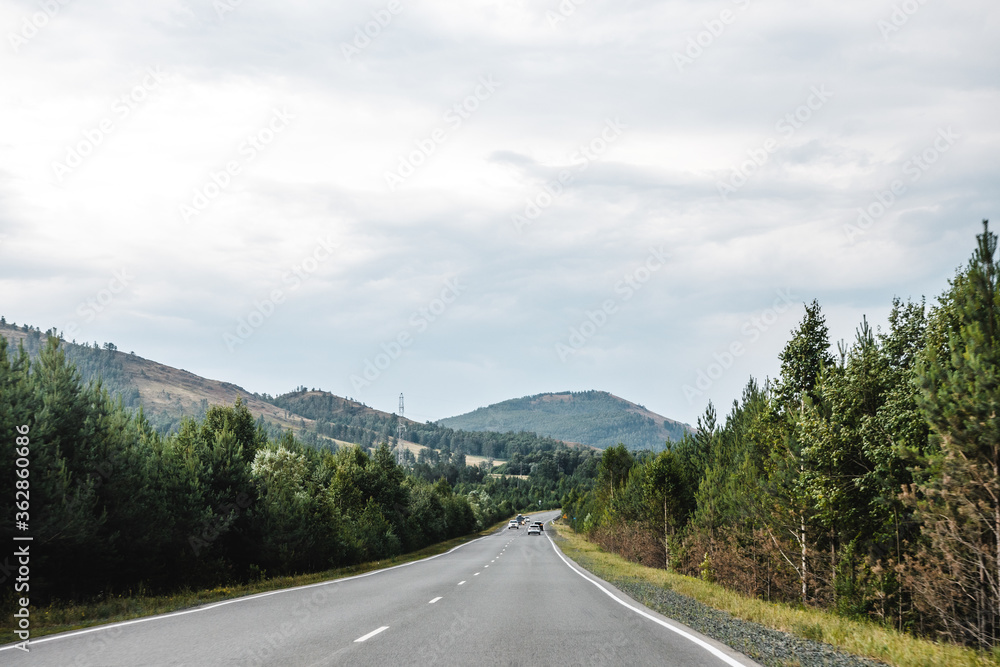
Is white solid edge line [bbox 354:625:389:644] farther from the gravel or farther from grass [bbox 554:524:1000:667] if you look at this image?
grass [bbox 554:524:1000:667]

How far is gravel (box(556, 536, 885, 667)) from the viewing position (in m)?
9.19

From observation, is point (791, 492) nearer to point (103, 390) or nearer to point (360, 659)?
point (360, 659)

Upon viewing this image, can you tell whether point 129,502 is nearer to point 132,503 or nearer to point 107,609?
point 132,503

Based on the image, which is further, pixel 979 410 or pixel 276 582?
pixel 276 582

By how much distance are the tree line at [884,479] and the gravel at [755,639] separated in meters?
3.70

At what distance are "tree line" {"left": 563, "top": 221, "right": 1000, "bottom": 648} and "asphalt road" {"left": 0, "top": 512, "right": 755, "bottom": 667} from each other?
5.26m

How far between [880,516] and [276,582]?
1726 cm

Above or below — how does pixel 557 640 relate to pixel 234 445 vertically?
below

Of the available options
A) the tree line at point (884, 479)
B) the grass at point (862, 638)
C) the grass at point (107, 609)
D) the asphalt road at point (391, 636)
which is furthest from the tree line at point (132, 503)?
the tree line at point (884, 479)

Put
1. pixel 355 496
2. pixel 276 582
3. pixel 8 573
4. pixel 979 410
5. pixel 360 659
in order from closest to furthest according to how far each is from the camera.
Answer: pixel 360 659 → pixel 979 410 → pixel 8 573 → pixel 276 582 → pixel 355 496

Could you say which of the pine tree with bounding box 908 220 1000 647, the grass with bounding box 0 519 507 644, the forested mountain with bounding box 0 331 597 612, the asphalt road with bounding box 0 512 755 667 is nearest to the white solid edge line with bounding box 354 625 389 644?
the asphalt road with bounding box 0 512 755 667

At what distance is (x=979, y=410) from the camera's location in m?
11.9

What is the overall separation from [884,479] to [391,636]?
11.2 meters

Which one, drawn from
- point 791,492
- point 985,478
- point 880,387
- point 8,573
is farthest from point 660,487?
point 8,573
